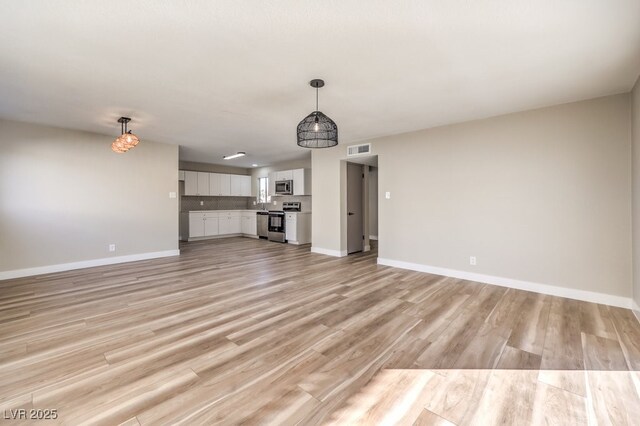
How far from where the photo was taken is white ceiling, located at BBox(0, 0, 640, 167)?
185 centimetres

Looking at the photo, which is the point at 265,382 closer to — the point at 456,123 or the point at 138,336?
the point at 138,336

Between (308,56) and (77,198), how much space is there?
4999mm

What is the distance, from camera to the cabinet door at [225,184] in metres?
9.02

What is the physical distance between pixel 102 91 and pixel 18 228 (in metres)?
3.07

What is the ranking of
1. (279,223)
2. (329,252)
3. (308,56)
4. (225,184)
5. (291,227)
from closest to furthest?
1. (308,56)
2. (329,252)
3. (291,227)
4. (279,223)
5. (225,184)

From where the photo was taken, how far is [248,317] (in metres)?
2.78

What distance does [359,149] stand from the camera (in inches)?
220

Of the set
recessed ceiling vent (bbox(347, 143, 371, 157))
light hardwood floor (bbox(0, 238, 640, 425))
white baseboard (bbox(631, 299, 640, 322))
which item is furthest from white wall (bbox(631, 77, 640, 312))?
recessed ceiling vent (bbox(347, 143, 371, 157))

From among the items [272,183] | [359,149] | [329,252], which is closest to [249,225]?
[272,183]

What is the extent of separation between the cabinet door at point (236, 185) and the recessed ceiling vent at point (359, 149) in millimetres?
5026

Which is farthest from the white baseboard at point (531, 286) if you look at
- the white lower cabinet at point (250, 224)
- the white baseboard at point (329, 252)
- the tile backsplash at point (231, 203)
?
the white lower cabinet at point (250, 224)

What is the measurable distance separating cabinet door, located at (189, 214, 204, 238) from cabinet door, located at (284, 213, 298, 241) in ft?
8.89

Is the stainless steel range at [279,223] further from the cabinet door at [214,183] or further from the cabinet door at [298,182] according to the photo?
the cabinet door at [214,183]

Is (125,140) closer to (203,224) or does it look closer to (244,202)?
(203,224)
